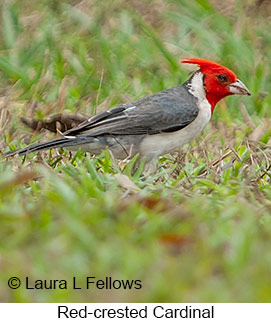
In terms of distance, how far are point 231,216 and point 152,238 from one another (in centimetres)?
54

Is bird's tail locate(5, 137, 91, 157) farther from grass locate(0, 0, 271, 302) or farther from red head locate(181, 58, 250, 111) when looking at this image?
red head locate(181, 58, 250, 111)

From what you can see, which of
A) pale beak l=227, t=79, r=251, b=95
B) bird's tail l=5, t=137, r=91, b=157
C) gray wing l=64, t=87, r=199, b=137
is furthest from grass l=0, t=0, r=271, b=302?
pale beak l=227, t=79, r=251, b=95

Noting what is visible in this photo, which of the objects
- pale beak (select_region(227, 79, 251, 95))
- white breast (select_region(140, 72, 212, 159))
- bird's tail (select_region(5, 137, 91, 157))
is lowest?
white breast (select_region(140, 72, 212, 159))

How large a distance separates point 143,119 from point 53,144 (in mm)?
708

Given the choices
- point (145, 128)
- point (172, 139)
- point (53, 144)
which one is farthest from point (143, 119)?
point (53, 144)

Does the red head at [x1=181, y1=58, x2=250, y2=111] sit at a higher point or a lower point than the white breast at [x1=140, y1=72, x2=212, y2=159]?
higher

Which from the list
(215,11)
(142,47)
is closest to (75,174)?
(142,47)

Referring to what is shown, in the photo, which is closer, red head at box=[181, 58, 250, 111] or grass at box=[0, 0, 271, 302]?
grass at box=[0, 0, 271, 302]

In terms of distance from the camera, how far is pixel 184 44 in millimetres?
8258

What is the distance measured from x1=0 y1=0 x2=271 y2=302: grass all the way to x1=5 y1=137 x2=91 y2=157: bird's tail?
3.3 inches

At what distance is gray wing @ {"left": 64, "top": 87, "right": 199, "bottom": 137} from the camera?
217 inches

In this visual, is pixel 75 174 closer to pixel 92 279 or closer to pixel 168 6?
pixel 92 279

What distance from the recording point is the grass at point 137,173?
3068 mm

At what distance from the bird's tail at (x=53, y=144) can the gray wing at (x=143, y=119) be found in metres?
0.10
